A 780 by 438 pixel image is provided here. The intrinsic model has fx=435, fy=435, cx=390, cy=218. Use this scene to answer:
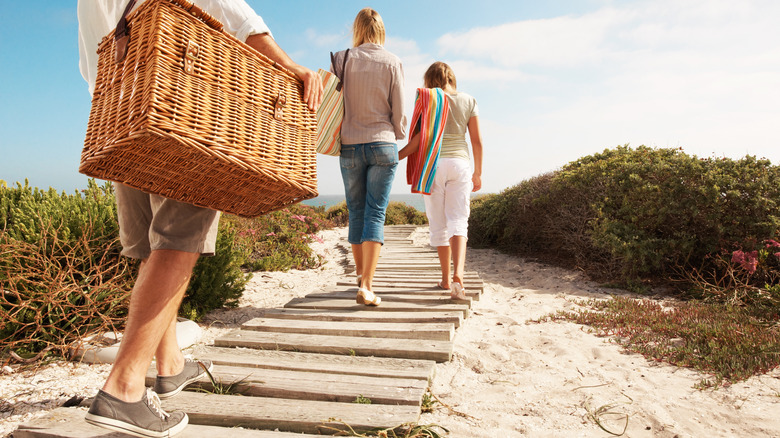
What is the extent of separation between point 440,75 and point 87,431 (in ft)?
12.1

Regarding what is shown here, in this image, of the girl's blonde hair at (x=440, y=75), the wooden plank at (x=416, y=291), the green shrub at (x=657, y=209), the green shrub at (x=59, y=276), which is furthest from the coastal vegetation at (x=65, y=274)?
the green shrub at (x=657, y=209)

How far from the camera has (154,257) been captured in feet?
5.16

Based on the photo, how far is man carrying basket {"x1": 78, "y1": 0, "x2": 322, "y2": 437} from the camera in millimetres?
1464

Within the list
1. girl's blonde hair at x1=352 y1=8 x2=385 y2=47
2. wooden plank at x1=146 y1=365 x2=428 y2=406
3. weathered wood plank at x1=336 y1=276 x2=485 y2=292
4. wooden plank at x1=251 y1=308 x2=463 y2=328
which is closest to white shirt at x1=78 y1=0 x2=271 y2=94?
wooden plank at x1=146 y1=365 x2=428 y2=406

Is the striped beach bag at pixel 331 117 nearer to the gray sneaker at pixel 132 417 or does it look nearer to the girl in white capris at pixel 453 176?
the girl in white capris at pixel 453 176

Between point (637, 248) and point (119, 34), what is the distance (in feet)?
18.0

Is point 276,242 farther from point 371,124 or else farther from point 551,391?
point 551,391

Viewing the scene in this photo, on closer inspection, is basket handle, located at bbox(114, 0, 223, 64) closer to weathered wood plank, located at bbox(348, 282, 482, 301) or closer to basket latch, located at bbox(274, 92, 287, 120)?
basket latch, located at bbox(274, 92, 287, 120)

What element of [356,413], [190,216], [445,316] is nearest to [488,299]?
[445,316]

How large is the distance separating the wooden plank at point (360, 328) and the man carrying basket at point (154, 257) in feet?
3.61

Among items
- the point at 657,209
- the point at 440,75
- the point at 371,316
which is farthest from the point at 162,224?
the point at 657,209

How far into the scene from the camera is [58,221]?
319cm

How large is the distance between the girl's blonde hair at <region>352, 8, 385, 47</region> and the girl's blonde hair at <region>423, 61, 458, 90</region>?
77cm

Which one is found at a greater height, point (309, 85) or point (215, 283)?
point (309, 85)
